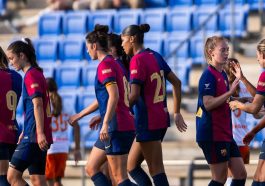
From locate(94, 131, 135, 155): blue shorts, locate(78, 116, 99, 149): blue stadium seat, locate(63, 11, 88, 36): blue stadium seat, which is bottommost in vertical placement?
locate(78, 116, 99, 149): blue stadium seat

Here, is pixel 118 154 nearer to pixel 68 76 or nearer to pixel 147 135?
pixel 147 135

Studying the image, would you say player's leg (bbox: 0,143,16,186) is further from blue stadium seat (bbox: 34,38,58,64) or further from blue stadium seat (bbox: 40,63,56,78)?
blue stadium seat (bbox: 34,38,58,64)

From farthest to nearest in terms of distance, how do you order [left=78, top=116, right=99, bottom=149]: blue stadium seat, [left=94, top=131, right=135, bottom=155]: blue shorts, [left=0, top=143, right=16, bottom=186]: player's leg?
[left=78, top=116, right=99, bottom=149]: blue stadium seat, [left=0, top=143, right=16, bottom=186]: player's leg, [left=94, top=131, right=135, bottom=155]: blue shorts

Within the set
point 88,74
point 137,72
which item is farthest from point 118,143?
point 88,74

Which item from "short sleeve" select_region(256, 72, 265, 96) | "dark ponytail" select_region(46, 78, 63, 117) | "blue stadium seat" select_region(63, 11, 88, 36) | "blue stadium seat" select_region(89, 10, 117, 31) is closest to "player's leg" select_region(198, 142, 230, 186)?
"short sleeve" select_region(256, 72, 265, 96)

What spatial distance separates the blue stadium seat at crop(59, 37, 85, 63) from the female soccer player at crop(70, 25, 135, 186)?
9.05 m

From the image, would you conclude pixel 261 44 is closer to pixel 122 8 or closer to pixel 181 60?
pixel 181 60

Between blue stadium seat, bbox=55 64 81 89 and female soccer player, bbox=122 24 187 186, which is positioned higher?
female soccer player, bbox=122 24 187 186

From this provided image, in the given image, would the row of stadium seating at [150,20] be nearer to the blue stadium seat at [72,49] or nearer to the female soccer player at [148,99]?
the blue stadium seat at [72,49]

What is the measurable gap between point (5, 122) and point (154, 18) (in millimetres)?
8829

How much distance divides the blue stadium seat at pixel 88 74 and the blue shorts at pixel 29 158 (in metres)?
8.05

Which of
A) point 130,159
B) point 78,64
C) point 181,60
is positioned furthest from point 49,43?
point 130,159

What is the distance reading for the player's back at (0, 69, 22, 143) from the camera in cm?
1227

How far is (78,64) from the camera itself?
2072 cm
